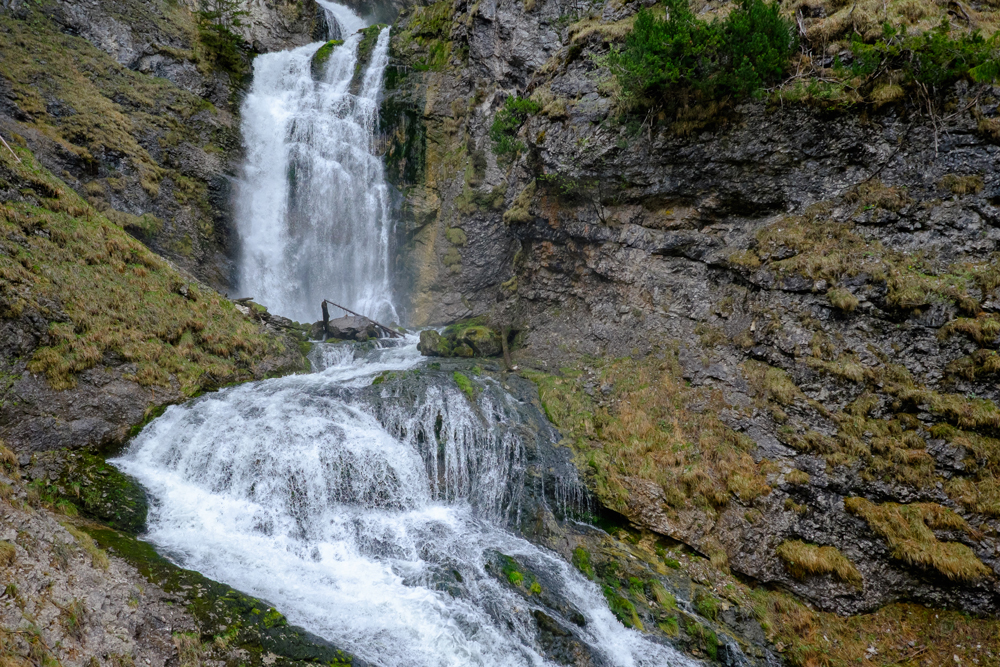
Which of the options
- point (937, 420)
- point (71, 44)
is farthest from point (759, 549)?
point (71, 44)

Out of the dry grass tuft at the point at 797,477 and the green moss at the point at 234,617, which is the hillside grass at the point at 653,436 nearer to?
the dry grass tuft at the point at 797,477

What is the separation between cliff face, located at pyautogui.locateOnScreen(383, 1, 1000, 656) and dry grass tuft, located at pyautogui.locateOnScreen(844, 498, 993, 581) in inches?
1.1

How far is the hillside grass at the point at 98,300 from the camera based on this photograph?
9.38 m

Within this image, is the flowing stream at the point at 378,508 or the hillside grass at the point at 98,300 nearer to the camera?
the flowing stream at the point at 378,508

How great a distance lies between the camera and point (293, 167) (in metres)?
21.2

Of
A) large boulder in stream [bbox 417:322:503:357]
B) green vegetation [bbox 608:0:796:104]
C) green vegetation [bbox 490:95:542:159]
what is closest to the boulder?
large boulder in stream [bbox 417:322:503:357]

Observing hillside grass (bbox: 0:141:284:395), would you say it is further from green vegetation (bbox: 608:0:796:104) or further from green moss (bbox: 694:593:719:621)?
green vegetation (bbox: 608:0:796:104)

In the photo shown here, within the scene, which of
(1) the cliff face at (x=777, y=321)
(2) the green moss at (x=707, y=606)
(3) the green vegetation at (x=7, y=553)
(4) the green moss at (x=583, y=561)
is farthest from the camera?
(4) the green moss at (x=583, y=561)

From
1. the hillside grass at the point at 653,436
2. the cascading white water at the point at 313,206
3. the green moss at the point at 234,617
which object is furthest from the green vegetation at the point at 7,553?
the cascading white water at the point at 313,206

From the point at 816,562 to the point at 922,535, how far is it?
1.55m

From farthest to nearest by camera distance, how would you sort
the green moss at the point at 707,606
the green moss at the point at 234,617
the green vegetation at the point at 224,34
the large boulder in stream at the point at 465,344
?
the green vegetation at the point at 224,34 → the large boulder in stream at the point at 465,344 → the green moss at the point at 707,606 → the green moss at the point at 234,617

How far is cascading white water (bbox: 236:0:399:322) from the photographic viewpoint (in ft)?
67.2

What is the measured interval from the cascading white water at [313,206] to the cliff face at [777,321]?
27.7 feet

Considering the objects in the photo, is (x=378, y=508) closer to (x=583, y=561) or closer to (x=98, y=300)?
(x=583, y=561)
